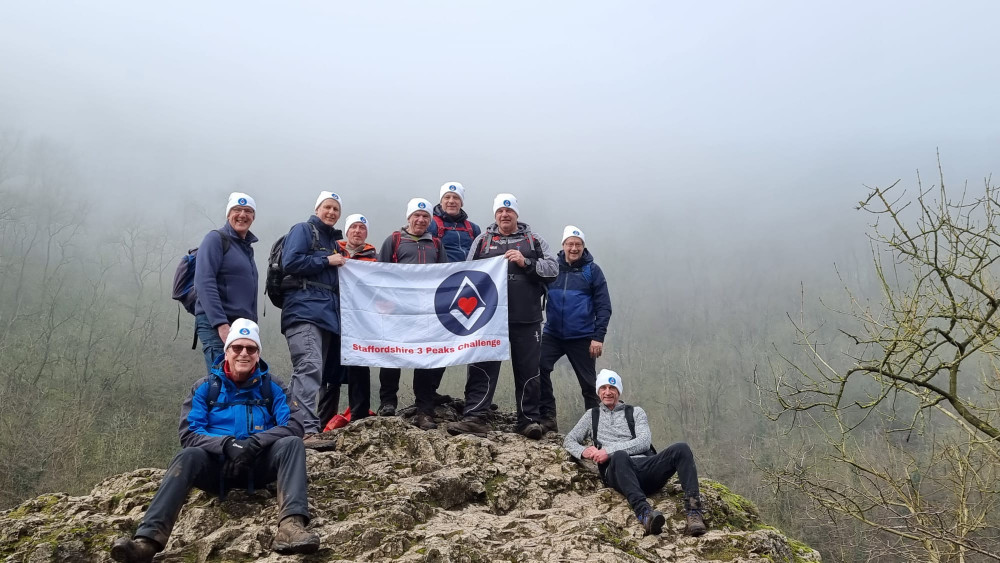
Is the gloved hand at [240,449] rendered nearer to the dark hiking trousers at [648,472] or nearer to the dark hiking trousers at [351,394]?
the dark hiking trousers at [351,394]

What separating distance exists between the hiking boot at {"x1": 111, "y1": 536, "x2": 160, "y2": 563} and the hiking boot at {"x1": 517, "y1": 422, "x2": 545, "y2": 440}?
15.0 feet

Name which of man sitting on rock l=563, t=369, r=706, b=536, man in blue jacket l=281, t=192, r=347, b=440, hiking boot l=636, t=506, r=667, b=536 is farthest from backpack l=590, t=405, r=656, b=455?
man in blue jacket l=281, t=192, r=347, b=440

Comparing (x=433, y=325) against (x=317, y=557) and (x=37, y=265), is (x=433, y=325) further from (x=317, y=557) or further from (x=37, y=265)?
(x=37, y=265)

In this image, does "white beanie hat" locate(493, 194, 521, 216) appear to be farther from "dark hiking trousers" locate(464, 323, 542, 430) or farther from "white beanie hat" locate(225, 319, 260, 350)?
"white beanie hat" locate(225, 319, 260, 350)

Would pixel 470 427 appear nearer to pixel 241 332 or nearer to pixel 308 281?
pixel 308 281

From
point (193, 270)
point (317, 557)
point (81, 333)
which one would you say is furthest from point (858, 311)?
point (81, 333)

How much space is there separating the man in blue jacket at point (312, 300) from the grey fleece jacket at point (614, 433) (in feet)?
9.14

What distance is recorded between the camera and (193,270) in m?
6.83

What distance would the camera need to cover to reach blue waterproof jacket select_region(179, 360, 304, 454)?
4.91 m

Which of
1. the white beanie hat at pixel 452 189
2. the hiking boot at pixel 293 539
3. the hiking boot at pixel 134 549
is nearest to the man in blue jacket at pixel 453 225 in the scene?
the white beanie hat at pixel 452 189

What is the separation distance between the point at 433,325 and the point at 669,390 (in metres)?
61.2

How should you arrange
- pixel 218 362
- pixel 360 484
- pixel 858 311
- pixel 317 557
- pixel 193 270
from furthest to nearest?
1. pixel 858 311
2. pixel 193 270
3. pixel 360 484
4. pixel 218 362
5. pixel 317 557

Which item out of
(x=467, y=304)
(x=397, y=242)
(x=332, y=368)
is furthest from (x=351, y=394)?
(x=397, y=242)

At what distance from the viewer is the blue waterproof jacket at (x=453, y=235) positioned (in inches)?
357
